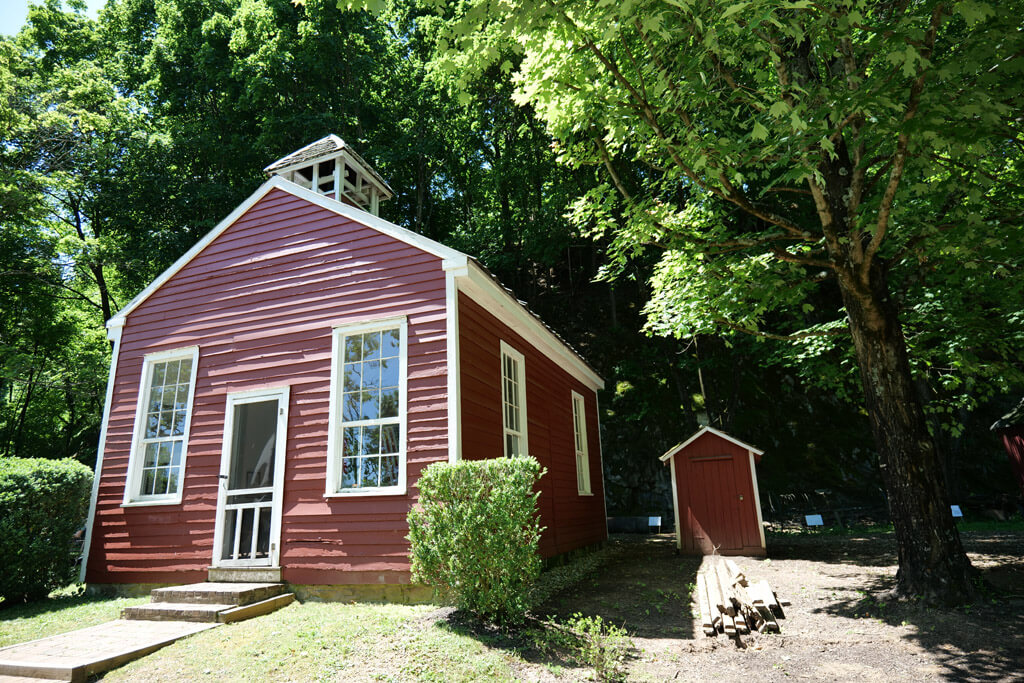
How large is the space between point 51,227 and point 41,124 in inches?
136

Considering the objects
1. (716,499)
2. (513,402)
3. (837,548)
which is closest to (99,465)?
(513,402)

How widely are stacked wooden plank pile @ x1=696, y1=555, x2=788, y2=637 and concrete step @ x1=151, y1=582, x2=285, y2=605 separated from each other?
5.21m

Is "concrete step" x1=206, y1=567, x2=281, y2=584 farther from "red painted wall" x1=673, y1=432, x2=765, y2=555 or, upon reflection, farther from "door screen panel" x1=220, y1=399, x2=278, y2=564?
"red painted wall" x1=673, y1=432, x2=765, y2=555

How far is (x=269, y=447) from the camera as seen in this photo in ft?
31.7

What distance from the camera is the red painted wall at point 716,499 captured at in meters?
10.9

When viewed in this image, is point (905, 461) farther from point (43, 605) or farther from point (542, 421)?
point (43, 605)

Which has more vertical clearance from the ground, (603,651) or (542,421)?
(542,421)

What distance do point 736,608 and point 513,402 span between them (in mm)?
4395

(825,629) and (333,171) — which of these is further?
(333,171)

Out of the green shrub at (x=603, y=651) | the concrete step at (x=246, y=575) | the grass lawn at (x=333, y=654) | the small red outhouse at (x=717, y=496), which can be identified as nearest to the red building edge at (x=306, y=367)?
the concrete step at (x=246, y=575)

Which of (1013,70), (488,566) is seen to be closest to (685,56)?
(1013,70)

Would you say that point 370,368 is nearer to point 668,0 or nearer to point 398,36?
point 668,0

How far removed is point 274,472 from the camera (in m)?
8.06

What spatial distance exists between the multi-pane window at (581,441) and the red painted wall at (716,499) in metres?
1.97
